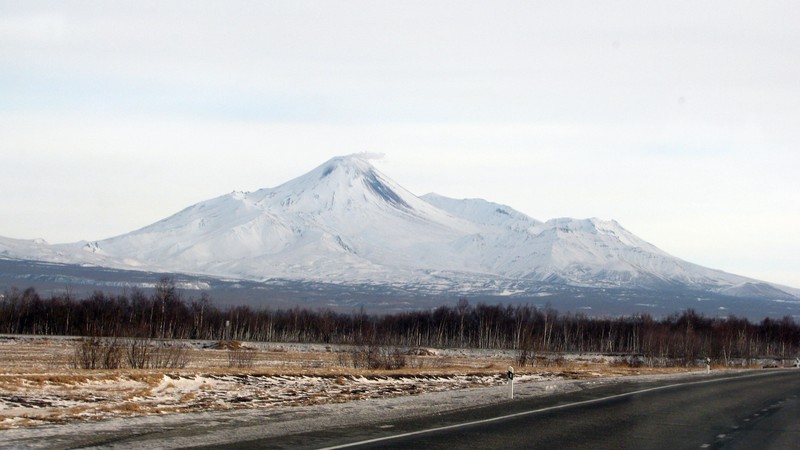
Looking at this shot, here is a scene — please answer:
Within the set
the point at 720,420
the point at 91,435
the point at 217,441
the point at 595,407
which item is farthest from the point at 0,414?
the point at 720,420

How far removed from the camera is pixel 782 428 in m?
22.1

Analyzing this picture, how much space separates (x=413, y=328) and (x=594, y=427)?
136 metres

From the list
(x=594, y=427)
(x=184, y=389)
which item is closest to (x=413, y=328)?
(x=184, y=389)

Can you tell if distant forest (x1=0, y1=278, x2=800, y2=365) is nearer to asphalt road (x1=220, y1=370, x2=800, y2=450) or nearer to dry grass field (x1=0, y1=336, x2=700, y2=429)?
dry grass field (x1=0, y1=336, x2=700, y2=429)

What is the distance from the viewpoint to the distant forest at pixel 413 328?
119 m

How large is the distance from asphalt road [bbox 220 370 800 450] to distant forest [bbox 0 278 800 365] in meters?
70.4

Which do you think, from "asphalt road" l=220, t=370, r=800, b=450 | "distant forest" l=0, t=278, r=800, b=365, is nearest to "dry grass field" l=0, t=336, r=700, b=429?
"asphalt road" l=220, t=370, r=800, b=450

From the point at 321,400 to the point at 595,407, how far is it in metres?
7.99

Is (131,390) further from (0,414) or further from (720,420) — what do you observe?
(720,420)

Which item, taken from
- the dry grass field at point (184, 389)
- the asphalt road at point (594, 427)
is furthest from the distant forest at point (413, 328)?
the asphalt road at point (594, 427)

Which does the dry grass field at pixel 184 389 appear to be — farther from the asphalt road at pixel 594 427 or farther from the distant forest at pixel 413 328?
the distant forest at pixel 413 328

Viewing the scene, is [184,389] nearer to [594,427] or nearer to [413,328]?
[594,427]

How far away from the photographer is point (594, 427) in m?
21.3

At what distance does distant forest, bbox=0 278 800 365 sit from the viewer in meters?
119
